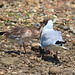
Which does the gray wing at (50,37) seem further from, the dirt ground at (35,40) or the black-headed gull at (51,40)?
the dirt ground at (35,40)

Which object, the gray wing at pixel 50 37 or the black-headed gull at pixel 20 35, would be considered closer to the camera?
the gray wing at pixel 50 37

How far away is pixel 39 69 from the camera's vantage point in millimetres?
6527

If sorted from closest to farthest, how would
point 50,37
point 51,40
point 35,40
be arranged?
point 51,40 → point 50,37 → point 35,40

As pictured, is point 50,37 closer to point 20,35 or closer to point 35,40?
point 20,35

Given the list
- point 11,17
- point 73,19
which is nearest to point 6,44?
point 11,17

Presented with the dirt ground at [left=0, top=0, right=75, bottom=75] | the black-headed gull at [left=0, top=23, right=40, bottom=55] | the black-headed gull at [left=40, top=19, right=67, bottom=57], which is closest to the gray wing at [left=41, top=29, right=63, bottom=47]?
the black-headed gull at [left=40, top=19, right=67, bottom=57]

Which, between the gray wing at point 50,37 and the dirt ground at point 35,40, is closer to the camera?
the dirt ground at point 35,40

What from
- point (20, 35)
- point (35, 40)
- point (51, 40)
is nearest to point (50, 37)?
point (51, 40)

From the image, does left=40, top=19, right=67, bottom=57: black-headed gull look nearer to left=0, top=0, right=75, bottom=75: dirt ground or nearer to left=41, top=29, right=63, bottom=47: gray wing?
left=41, top=29, right=63, bottom=47: gray wing

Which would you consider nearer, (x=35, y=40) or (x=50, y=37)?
(x=50, y=37)

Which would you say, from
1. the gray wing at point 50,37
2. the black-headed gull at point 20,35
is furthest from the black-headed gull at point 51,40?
the black-headed gull at point 20,35

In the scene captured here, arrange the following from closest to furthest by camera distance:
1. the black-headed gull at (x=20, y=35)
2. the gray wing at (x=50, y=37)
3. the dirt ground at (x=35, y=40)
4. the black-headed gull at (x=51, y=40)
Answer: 1. the dirt ground at (x=35, y=40)
2. the black-headed gull at (x=51, y=40)
3. the gray wing at (x=50, y=37)
4. the black-headed gull at (x=20, y=35)

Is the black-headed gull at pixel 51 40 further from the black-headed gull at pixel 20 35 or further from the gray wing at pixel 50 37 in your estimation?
the black-headed gull at pixel 20 35

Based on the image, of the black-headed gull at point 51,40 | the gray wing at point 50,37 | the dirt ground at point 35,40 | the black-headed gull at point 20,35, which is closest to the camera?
the dirt ground at point 35,40
